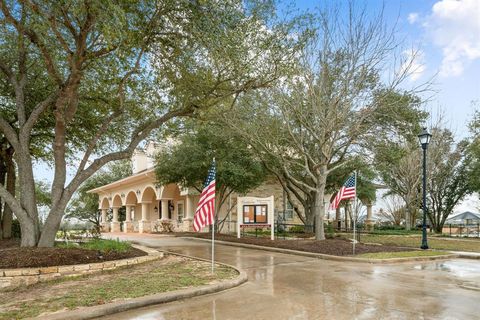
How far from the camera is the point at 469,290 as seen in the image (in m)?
8.07

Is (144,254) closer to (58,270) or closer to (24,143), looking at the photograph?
(58,270)

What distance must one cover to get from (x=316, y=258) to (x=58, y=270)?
7909 millimetres

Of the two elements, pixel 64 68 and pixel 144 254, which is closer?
pixel 144 254

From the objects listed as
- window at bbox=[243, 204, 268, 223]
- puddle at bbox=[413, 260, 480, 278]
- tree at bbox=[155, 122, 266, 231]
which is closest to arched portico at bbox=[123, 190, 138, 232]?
tree at bbox=[155, 122, 266, 231]

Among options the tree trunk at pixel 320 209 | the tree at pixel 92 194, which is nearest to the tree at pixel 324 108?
the tree trunk at pixel 320 209

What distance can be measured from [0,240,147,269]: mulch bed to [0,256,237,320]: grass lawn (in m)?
0.80

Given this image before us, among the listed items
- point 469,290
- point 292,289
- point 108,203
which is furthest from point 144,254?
point 108,203

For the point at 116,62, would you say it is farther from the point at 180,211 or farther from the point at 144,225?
the point at 144,225

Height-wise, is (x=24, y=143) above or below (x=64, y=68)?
below

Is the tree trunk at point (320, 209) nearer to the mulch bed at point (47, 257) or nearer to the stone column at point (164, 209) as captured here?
the mulch bed at point (47, 257)

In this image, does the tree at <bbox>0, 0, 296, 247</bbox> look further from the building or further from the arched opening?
the arched opening

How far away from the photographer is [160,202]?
32875mm

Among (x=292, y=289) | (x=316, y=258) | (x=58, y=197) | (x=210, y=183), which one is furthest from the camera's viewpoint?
(x=316, y=258)

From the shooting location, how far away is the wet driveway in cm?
616
